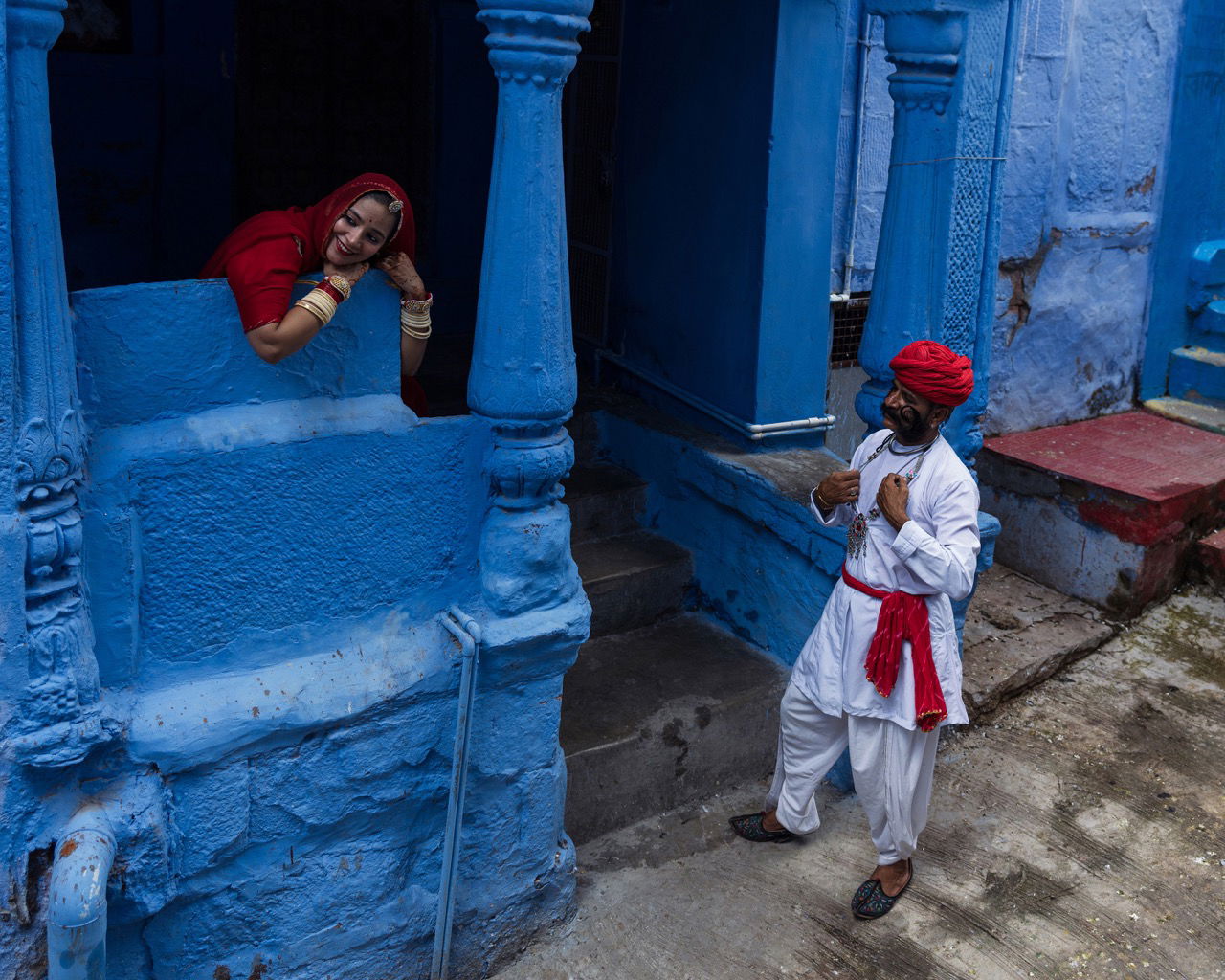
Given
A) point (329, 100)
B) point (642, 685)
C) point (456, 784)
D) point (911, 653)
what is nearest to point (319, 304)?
point (456, 784)

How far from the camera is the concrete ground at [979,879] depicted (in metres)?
3.76

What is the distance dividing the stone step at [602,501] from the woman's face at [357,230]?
2010mm

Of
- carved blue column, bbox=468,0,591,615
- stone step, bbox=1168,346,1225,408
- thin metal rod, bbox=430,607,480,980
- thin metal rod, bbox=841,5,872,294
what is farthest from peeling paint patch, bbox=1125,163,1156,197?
thin metal rod, bbox=430,607,480,980

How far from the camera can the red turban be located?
3590 millimetres

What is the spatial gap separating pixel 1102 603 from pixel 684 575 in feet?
7.81

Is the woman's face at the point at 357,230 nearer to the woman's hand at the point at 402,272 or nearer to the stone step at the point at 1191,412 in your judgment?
the woman's hand at the point at 402,272

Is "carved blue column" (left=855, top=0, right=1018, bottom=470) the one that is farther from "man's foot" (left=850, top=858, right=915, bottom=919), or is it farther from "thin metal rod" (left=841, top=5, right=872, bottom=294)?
"man's foot" (left=850, top=858, right=915, bottom=919)

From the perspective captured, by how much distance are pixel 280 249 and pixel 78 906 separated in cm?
153

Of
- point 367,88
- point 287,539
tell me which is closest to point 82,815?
point 287,539

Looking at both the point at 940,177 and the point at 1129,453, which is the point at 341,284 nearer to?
the point at 940,177

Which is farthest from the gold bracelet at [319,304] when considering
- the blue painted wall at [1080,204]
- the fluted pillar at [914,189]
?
the blue painted wall at [1080,204]

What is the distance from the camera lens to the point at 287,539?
124 inches

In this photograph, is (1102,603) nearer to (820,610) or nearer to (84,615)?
(820,610)

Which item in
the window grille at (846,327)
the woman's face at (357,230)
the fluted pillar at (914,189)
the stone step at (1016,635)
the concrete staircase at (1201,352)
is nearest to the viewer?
the woman's face at (357,230)
